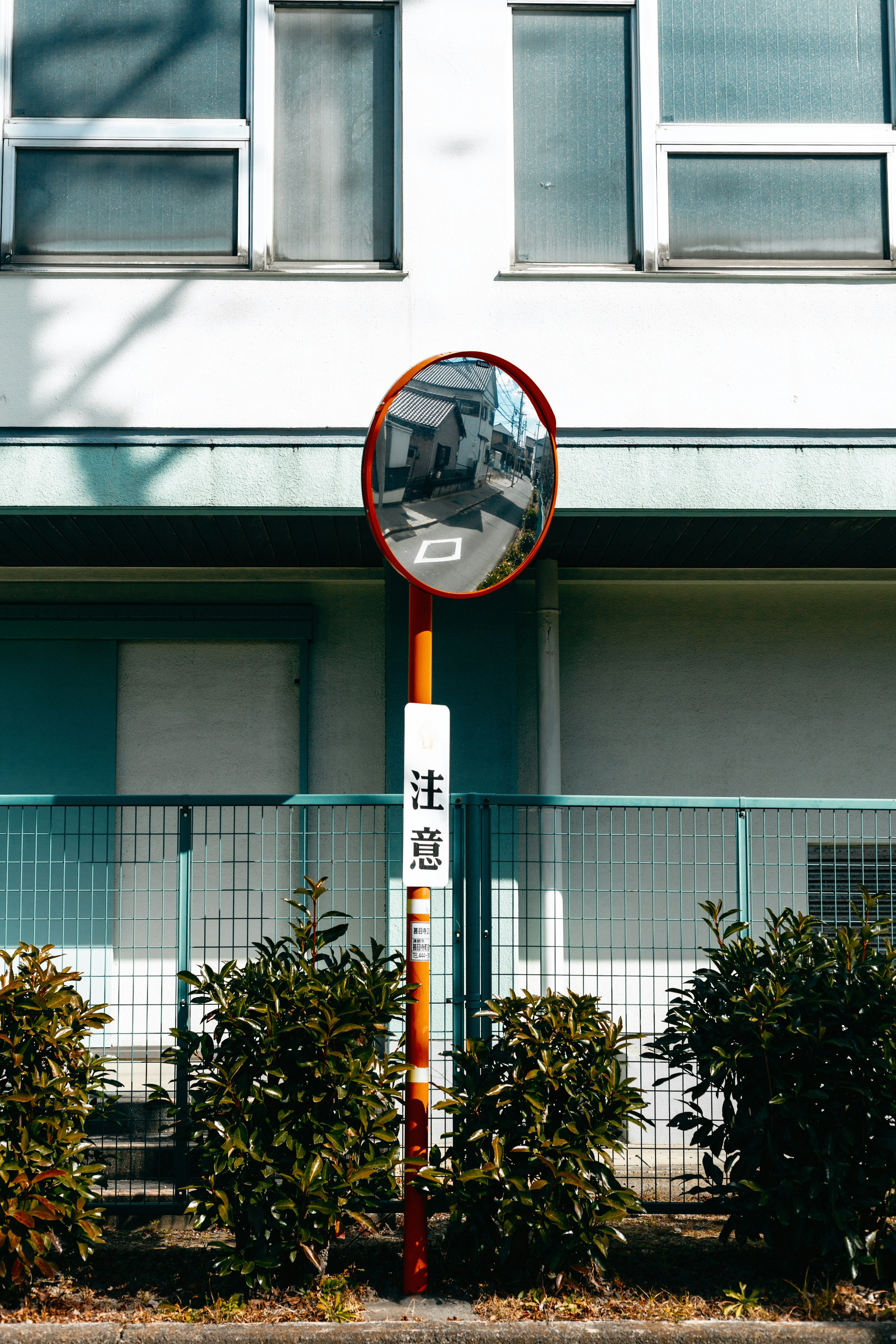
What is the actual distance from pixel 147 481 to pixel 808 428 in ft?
12.5

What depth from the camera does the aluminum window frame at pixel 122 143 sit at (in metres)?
6.52

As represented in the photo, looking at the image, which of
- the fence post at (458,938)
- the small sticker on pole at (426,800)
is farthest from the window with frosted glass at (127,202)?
the fence post at (458,938)

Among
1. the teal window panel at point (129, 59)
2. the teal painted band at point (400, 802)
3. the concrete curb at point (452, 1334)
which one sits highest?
the teal window panel at point (129, 59)

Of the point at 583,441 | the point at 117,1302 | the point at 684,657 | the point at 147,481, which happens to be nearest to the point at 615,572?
the point at 684,657

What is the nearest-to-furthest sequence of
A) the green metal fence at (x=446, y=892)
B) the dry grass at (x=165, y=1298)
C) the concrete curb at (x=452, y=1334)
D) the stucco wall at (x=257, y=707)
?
the concrete curb at (x=452, y=1334) → the dry grass at (x=165, y=1298) → the green metal fence at (x=446, y=892) → the stucco wall at (x=257, y=707)

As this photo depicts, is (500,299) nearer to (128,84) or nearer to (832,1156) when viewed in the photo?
(128,84)

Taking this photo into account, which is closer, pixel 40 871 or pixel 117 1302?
pixel 117 1302

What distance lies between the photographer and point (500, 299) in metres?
6.49

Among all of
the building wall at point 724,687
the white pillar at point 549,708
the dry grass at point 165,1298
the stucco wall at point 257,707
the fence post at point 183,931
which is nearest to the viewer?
the dry grass at point 165,1298

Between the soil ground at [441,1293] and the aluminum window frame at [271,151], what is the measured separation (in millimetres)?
5133

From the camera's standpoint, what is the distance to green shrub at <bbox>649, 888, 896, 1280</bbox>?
444cm

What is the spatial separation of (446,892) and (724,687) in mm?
2762

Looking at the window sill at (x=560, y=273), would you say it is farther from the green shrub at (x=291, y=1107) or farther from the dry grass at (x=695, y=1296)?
the dry grass at (x=695, y=1296)

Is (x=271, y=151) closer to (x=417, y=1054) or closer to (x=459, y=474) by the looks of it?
(x=459, y=474)
